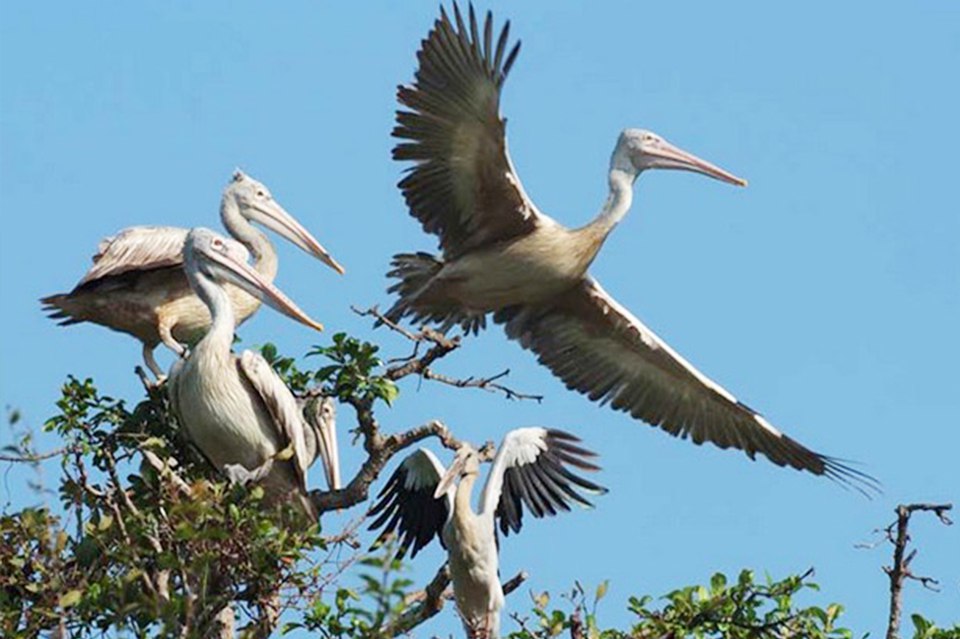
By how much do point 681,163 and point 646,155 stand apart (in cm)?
44

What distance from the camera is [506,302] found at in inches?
561

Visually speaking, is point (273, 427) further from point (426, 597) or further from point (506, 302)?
point (506, 302)

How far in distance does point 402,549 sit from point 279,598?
8.25 ft

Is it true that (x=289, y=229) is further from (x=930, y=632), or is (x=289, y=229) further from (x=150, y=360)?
(x=930, y=632)

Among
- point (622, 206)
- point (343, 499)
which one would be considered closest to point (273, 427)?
point (343, 499)

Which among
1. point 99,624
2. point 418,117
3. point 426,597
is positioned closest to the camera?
point 99,624

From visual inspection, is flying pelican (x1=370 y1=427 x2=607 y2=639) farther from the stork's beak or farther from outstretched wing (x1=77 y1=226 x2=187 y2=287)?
outstretched wing (x1=77 y1=226 x2=187 y2=287)

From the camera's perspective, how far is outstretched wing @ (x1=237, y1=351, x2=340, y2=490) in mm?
12031

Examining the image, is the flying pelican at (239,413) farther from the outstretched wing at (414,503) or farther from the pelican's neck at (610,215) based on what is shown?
the pelican's neck at (610,215)

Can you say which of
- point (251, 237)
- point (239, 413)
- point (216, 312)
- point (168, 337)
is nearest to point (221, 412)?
point (239, 413)

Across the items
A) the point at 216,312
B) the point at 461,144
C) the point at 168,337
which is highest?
the point at 461,144

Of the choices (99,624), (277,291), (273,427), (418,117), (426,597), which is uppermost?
(418,117)

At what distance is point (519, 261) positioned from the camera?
1384cm

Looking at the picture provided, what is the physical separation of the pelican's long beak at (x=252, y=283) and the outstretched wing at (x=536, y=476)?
131cm
